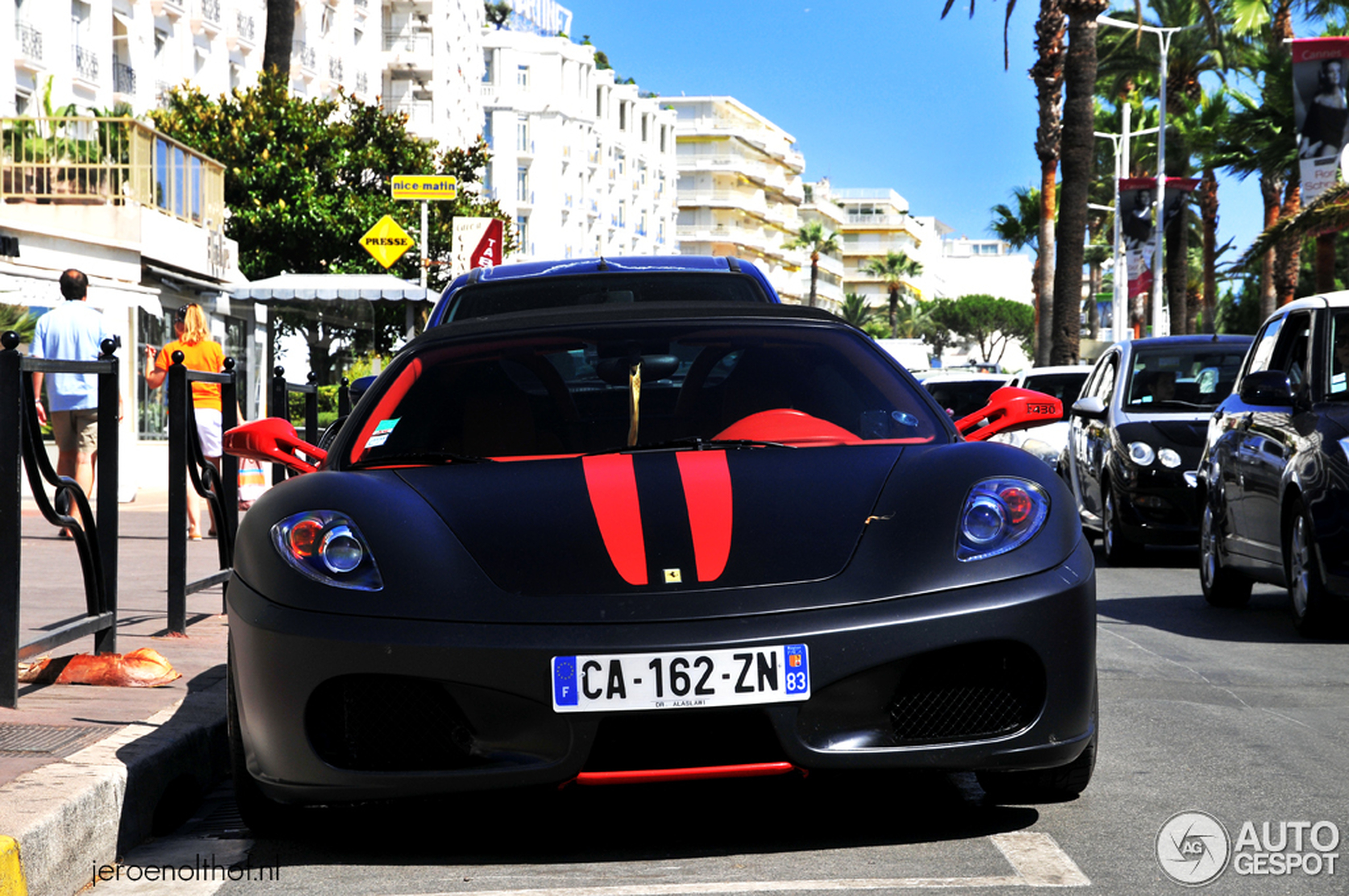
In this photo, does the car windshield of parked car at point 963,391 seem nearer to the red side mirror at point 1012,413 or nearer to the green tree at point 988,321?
the red side mirror at point 1012,413

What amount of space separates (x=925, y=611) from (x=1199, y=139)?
1688 inches

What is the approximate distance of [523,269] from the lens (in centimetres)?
875

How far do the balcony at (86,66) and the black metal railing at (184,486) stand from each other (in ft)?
130

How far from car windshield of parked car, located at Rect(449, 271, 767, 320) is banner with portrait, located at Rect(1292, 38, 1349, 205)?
17149mm

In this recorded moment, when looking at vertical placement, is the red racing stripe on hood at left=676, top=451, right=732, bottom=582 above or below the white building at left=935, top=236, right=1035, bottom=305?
below

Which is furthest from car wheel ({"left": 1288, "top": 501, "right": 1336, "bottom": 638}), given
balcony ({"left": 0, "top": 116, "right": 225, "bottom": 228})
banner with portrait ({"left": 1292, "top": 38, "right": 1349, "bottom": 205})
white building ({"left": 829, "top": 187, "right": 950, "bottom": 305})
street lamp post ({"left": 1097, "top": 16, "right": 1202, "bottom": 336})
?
white building ({"left": 829, "top": 187, "right": 950, "bottom": 305})

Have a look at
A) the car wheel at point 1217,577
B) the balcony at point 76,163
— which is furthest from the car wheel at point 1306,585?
the balcony at point 76,163

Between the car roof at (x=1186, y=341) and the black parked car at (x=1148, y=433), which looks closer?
the black parked car at (x=1148, y=433)

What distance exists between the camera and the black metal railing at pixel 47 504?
529 centimetres

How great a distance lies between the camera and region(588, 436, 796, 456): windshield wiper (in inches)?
181

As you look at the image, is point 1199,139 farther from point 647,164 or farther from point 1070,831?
point 647,164

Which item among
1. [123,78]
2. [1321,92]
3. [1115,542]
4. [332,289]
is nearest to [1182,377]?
[1115,542]

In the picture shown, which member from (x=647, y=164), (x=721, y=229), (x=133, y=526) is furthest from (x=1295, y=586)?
(x=721, y=229)

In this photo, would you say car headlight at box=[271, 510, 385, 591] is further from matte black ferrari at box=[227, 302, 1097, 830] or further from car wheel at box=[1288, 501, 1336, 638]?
car wheel at box=[1288, 501, 1336, 638]
